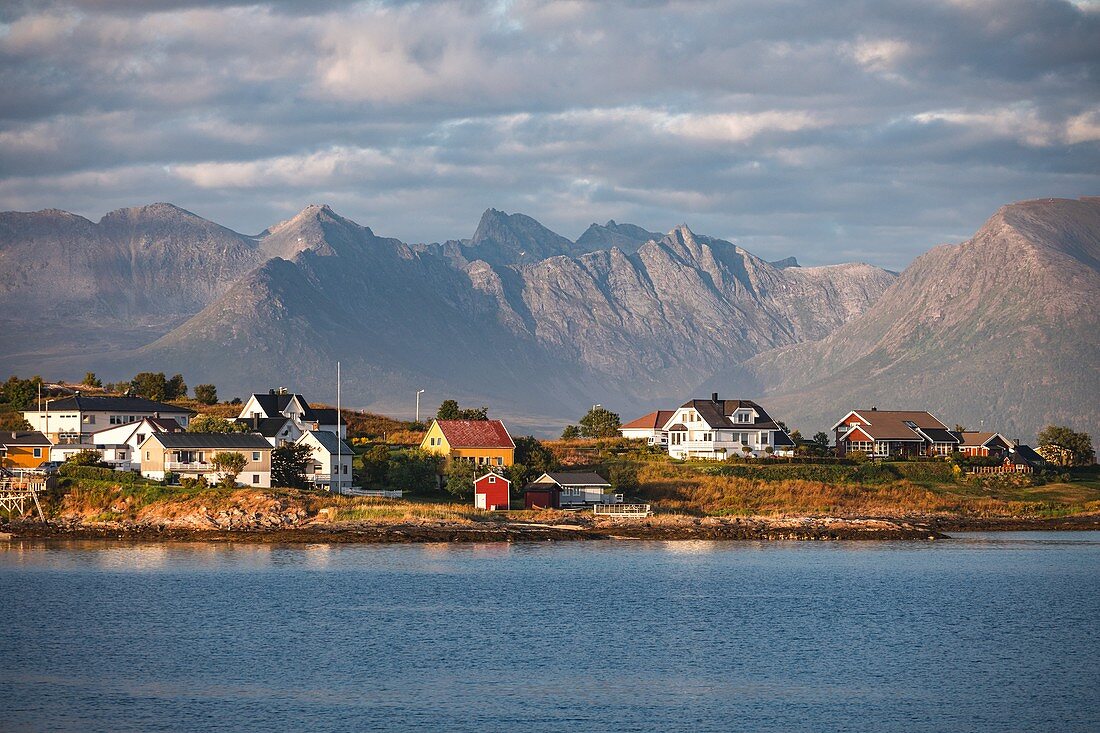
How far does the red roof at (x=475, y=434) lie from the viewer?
348 ft

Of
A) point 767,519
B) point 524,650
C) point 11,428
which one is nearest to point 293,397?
point 11,428

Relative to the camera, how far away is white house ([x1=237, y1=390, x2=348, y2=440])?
122 meters

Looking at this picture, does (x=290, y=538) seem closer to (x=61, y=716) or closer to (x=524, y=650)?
(x=524, y=650)

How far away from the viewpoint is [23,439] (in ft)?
356

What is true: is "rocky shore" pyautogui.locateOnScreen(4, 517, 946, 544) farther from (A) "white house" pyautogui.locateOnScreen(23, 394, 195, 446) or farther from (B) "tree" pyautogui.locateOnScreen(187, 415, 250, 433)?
(A) "white house" pyautogui.locateOnScreen(23, 394, 195, 446)

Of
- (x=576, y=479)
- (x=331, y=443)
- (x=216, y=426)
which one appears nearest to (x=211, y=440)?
(x=331, y=443)

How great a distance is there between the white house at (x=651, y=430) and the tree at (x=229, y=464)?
48.6m

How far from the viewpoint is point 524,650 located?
A: 57031mm

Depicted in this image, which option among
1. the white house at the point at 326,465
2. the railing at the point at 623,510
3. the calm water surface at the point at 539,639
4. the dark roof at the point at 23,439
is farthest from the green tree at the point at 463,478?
the dark roof at the point at 23,439

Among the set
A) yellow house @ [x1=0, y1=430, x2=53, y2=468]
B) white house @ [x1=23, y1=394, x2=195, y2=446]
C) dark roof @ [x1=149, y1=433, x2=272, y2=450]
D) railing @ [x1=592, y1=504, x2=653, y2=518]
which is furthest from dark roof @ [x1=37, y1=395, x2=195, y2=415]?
railing @ [x1=592, y1=504, x2=653, y2=518]

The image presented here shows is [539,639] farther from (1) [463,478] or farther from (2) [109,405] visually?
(2) [109,405]

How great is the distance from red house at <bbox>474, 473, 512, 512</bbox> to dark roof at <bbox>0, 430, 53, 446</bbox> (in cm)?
3441

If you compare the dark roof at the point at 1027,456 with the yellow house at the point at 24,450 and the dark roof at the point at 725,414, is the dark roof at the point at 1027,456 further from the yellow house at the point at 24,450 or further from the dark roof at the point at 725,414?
the yellow house at the point at 24,450

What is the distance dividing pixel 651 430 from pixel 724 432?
12.9 meters
